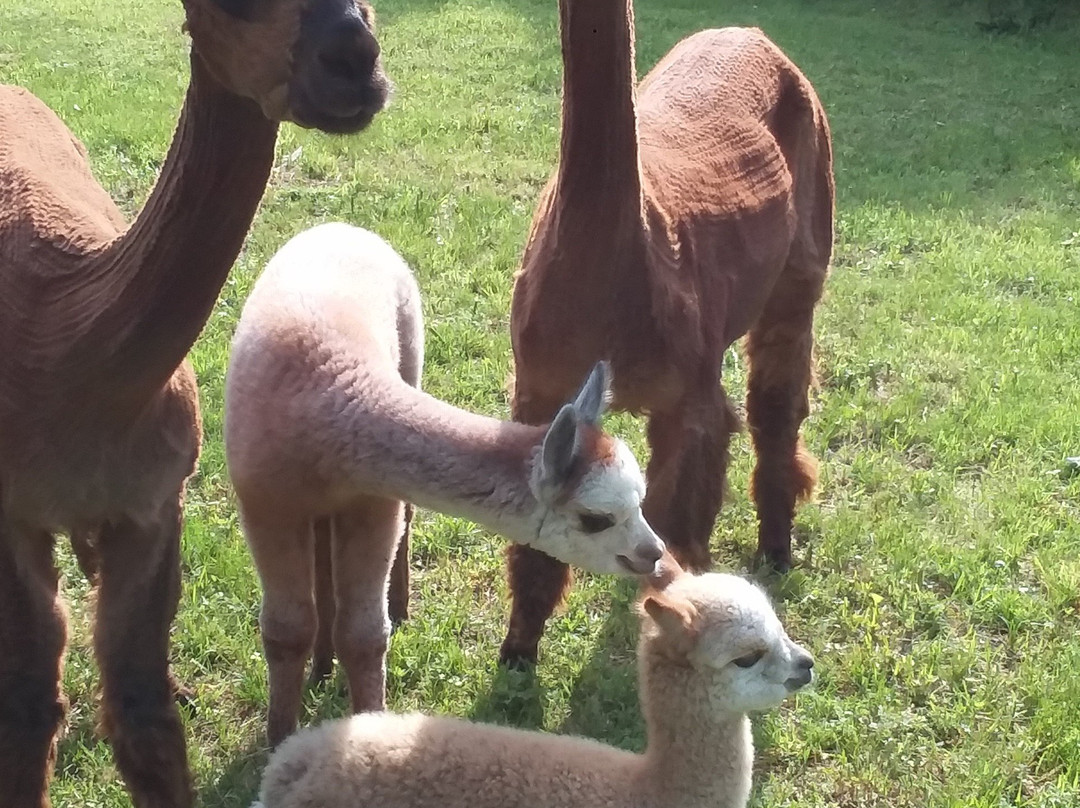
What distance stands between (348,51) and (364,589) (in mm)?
1543

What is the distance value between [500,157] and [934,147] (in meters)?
3.43

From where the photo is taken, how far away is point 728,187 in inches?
138

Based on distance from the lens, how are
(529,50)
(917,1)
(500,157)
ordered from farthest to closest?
(917,1) < (529,50) < (500,157)

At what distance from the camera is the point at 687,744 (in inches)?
97.4

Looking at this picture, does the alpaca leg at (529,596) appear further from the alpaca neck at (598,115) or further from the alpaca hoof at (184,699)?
the alpaca hoof at (184,699)

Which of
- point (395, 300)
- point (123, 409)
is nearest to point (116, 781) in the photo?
point (123, 409)

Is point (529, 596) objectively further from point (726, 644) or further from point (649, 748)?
point (726, 644)

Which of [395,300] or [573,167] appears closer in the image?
[573,167]

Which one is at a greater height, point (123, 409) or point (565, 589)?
point (123, 409)

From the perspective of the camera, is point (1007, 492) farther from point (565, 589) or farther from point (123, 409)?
point (123, 409)

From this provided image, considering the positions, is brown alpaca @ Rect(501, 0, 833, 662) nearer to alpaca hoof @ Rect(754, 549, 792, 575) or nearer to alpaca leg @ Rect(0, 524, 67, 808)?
alpaca hoof @ Rect(754, 549, 792, 575)

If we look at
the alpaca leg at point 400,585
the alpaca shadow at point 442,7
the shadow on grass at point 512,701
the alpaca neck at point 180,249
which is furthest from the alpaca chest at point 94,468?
the alpaca shadow at point 442,7

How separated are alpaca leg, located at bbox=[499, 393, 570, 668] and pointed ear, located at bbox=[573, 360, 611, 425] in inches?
29.1

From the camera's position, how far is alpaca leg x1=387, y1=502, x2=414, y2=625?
141 inches
